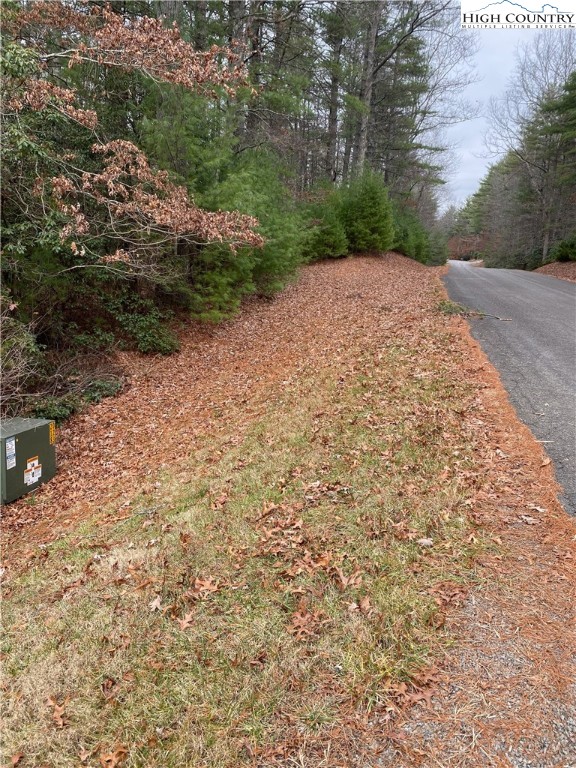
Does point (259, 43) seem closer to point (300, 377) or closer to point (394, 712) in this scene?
point (300, 377)

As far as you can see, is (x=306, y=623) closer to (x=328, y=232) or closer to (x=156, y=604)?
(x=156, y=604)

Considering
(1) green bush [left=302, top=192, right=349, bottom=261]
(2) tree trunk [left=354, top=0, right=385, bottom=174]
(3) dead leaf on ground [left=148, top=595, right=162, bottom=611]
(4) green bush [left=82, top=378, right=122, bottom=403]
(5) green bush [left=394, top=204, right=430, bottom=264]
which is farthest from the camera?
(5) green bush [left=394, top=204, right=430, bottom=264]

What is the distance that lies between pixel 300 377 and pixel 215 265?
4.03 m

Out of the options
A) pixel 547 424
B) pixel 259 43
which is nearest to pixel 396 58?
pixel 259 43

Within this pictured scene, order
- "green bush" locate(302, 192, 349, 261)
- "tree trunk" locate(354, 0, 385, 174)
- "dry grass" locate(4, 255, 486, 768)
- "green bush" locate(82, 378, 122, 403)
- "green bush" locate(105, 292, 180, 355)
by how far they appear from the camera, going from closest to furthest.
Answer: "dry grass" locate(4, 255, 486, 768)
"green bush" locate(82, 378, 122, 403)
"green bush" locate(105, 292, 180, 355)
"green bush" locate(302, 192, 349, 261)
"tree trunk" locate(354, 0, 385, 174)

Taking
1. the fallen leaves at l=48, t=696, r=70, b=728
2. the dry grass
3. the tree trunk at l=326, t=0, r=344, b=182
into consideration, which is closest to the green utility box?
the dry grass

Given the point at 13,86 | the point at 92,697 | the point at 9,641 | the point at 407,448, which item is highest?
the point at 13,86

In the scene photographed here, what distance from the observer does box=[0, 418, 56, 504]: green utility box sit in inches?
213

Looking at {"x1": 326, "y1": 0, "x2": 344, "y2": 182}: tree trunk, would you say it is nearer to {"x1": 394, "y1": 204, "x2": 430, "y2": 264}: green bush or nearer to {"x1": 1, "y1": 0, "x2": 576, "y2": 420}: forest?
{"x1": 1, "y1": 0, "x2": 576, "y2": 420}: forest

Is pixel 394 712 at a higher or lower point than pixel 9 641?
higher

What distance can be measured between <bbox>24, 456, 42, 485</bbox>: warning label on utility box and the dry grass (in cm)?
148

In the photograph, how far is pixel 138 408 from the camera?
7.79 metres

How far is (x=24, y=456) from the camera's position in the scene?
5.62 m

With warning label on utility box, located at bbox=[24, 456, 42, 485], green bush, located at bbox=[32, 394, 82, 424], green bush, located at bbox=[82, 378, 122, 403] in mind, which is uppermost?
Answer: green bush, located at bbox=[82, 378, 122, 403]
